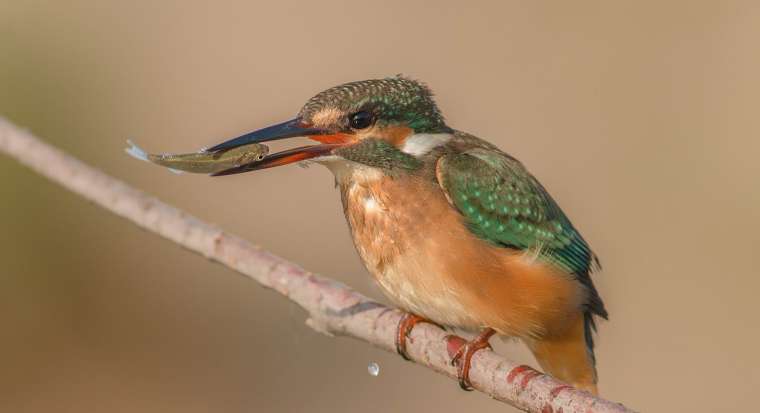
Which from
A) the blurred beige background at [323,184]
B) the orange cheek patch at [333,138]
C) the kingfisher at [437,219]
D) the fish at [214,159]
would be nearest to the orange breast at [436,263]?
the kingfisher at [437,219]

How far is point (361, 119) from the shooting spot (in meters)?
2.84

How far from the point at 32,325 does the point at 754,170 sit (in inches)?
158

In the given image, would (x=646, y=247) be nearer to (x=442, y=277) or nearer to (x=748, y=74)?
(x=748, y=74)

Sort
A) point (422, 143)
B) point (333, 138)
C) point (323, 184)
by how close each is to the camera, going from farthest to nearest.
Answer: point (323, 184), point (422, 143), point (333, 138)

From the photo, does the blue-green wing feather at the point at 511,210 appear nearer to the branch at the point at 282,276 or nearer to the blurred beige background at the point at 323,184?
the branch at the point at 282,276

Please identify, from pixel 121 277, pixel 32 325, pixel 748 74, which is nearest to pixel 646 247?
pixel 748 74

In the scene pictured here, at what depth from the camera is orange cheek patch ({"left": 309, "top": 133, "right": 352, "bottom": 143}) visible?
2803 mm

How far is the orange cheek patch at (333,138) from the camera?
9.20 ft

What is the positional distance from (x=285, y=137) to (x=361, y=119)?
243 mm

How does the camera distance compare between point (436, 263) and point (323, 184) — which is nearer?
point (436, 263)

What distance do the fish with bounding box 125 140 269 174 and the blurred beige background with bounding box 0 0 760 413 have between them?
1954 millimetres

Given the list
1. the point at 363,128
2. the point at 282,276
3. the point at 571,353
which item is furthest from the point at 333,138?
the point at 571,353

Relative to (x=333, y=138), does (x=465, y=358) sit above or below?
below

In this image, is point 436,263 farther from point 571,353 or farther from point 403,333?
point 571,353
